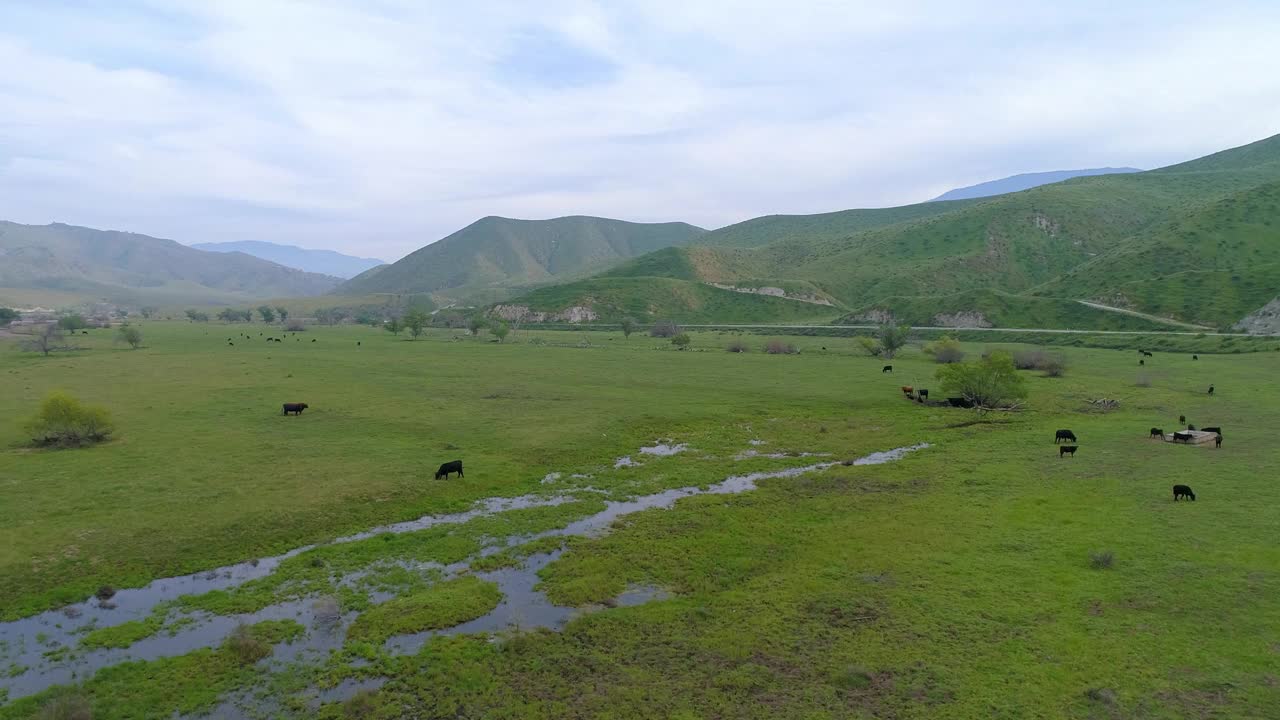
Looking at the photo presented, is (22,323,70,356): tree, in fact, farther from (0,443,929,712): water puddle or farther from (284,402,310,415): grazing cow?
(0,443,929,712): water puddle

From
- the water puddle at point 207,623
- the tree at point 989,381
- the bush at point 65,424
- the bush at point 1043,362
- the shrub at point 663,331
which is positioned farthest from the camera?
the shrub at point 663,331

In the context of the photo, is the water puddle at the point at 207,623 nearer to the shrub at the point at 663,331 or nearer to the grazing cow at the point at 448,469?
the grazing cow at the point at 448,469

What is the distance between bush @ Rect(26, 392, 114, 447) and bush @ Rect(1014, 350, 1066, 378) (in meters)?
85.7

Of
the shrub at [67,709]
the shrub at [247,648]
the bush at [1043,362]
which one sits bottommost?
the shrub at [247,648]

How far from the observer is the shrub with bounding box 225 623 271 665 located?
60.6ft

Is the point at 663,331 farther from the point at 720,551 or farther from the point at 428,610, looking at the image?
the point at 428,610

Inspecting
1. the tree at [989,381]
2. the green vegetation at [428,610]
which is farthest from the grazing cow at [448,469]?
the tree at [989,381]

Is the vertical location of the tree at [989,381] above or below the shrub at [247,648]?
above

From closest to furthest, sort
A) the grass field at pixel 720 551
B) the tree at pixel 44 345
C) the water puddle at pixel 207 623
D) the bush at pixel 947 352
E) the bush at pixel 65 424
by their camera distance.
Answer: the grass field at pixel 720 551
the water puddle at pixel 207 623
the bush at pixel 65 424
the bush at pixel 947 352
the tree at pixel 44 345

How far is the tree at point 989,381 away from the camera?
178ft

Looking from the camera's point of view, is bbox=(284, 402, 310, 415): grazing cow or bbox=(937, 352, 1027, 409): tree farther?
bbox=(937, 352, 1027, 409): tree

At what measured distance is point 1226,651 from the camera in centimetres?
1777

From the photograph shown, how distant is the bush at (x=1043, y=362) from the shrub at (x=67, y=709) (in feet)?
263

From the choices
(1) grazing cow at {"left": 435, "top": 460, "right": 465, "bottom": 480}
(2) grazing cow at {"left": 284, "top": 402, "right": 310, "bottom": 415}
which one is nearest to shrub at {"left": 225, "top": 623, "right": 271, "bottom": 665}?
(1) grazing cow at {"left": 435, "top": 460, "right": 465, "bottom": 480}
